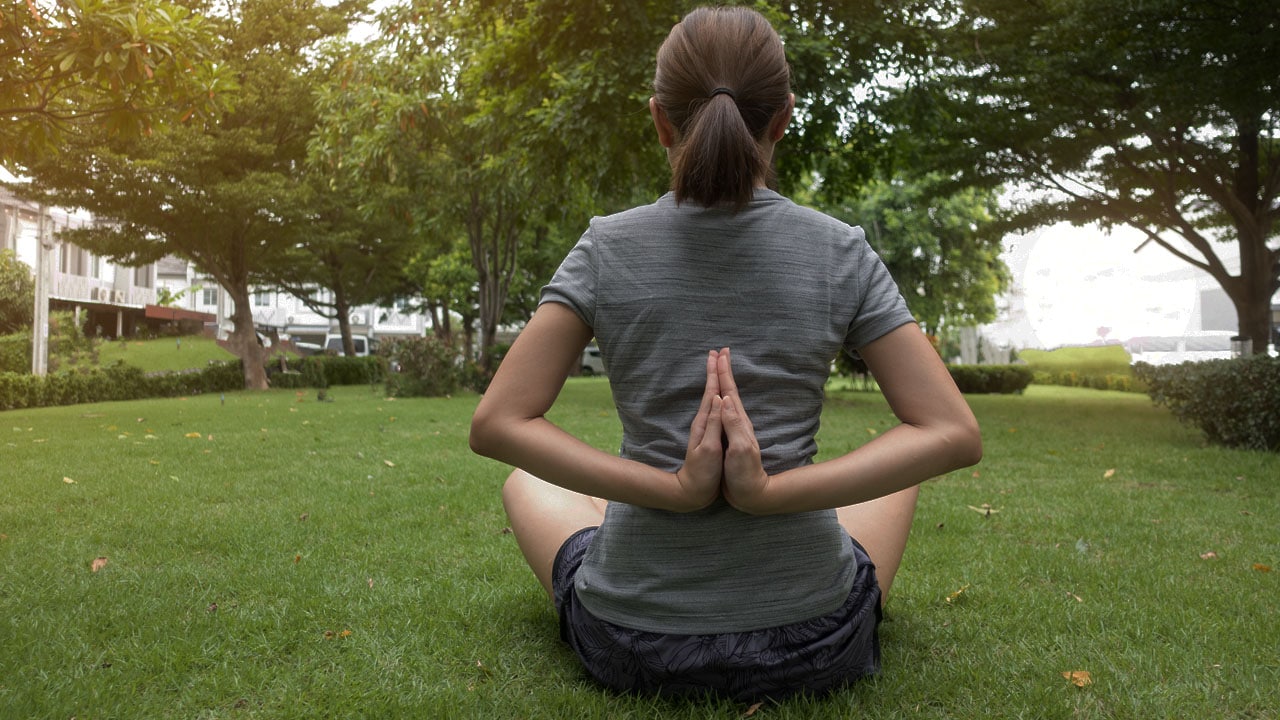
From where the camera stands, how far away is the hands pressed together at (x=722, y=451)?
1632mm

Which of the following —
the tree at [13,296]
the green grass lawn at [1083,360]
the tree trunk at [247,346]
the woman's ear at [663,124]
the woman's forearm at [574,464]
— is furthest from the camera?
the green grass lawn at [1083,360]

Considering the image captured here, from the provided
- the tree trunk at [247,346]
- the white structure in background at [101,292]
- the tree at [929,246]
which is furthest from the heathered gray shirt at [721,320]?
the tree at [929,246]

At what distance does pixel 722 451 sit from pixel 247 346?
2253 centimetres

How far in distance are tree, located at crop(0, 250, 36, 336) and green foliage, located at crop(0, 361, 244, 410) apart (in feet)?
13.7

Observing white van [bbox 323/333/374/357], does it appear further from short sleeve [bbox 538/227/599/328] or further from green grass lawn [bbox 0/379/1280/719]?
short sleeve [bbox 538/227/599/328]

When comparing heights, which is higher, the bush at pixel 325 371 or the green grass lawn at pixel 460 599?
the bush at pixel 325 371

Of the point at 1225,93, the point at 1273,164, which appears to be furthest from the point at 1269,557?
the point at 1273,164

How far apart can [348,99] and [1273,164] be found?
1562 centimetres

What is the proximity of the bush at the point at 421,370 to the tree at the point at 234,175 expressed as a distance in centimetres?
Answer: 470

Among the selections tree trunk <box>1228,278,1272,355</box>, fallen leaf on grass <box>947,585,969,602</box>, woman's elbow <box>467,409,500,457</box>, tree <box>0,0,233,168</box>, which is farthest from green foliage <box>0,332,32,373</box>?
tree trunk <box>1228,278,1272,355</box>

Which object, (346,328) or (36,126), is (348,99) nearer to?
(36,126)

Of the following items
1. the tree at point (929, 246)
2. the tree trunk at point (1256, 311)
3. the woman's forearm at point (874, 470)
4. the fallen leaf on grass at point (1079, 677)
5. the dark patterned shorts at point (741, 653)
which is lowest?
the fallen leaf on grass at point (1079, 677)

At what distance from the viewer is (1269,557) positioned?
4219mm

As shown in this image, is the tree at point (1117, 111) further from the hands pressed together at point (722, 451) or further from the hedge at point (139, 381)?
the hedge at point (139, 381)
